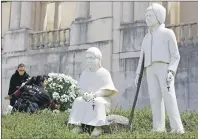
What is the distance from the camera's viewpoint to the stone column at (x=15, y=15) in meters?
21.6

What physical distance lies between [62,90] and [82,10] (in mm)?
5967

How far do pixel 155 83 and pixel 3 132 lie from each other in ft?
10.8

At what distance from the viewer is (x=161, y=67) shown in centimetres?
945

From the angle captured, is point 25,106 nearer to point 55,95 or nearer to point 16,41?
point 55,95

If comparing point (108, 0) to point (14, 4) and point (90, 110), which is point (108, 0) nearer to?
point (14, 4)

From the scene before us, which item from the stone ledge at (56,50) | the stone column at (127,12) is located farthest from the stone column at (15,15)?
the stone column at (127,12)

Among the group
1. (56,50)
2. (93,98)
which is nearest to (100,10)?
(56,50)

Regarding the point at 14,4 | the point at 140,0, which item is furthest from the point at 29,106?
the point at 14,4

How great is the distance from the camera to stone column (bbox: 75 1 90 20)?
1920 centimetres

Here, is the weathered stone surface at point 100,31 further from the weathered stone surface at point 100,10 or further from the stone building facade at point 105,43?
the weathered stone surface at point 100,10

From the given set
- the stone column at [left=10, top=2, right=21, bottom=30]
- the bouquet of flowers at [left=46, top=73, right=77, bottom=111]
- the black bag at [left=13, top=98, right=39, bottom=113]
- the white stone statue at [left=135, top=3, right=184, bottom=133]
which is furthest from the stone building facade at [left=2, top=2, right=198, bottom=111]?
the white stone statue at [left=135, top=3, right=184, bottom=133]

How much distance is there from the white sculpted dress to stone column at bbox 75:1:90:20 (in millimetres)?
9238

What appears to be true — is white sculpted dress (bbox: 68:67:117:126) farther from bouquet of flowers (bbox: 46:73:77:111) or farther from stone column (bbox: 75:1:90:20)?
stone column (bbox: 75:1:90:20)

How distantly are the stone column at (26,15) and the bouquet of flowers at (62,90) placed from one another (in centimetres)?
739
